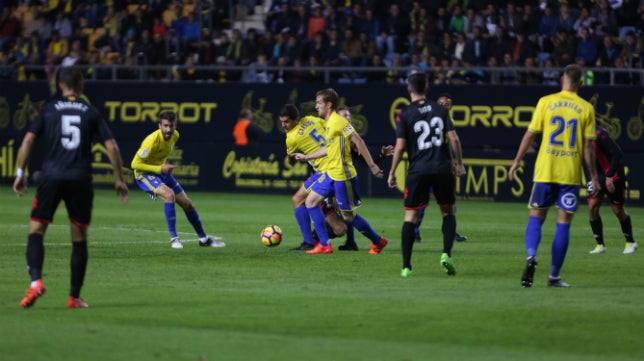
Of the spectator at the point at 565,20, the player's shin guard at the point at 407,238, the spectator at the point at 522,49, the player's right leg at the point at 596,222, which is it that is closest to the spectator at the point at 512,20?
the spectator at the point at 522,49

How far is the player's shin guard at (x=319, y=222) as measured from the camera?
16906mm

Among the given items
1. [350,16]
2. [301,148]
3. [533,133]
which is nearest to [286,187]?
[350,16]

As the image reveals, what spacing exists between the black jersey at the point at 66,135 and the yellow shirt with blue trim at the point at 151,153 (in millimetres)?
6790

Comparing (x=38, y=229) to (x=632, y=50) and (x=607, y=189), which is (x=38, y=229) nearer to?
(x=607, y=189)

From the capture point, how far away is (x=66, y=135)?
10914 mm

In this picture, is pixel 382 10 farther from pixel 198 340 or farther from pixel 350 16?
pixel 198 340

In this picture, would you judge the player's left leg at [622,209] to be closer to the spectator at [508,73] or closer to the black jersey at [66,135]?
the black jersey at [66,135]

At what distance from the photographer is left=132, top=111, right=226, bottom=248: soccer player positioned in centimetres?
1780

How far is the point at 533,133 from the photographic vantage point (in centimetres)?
1265

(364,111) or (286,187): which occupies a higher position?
(364,111)

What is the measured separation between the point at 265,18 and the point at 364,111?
5.48 m

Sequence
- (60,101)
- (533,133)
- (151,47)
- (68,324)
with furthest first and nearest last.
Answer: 1. (151,47)
2. (533,133)
3. (60,101)
4. (68,324)

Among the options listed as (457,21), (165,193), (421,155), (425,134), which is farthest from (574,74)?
(457,21)

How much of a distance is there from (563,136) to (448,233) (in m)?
2.12
